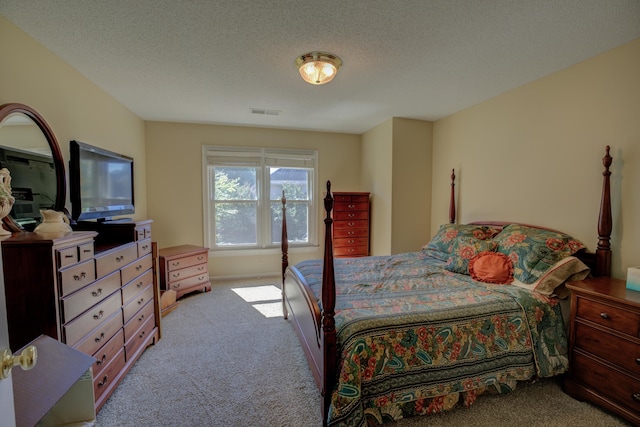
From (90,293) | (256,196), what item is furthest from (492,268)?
(256,196)

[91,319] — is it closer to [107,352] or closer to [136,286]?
[107,352]

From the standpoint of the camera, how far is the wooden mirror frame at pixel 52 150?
65.0 inches

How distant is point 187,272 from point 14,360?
329 cm

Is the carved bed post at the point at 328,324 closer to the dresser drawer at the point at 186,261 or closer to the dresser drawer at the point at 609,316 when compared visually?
the dresser drawer at the point at 609,316

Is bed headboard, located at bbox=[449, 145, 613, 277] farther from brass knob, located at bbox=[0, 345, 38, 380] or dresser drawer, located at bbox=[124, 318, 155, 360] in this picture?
dresser drawer, located at bbox=[124, 318, 155, 360]

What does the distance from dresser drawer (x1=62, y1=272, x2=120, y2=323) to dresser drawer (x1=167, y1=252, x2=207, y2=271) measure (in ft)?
5.13

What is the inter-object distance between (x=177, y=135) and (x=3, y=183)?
2876 millimetres

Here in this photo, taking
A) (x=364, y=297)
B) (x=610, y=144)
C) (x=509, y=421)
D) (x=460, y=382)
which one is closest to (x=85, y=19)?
(x=364, y=297)

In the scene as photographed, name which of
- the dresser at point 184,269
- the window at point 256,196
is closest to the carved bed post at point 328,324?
the dresser at point 184,269

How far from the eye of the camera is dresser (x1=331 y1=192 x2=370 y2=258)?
4.21 meters

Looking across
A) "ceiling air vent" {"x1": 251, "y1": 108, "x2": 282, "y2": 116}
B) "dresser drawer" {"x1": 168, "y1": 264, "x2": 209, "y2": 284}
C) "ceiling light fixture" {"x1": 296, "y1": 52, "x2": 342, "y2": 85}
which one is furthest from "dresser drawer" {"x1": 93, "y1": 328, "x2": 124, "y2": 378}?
"ceiling air vent" {"x1": 251, "y1": 108, "x2": 282, "y2": 116}

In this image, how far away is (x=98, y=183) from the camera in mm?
2438

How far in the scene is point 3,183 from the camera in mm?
1428

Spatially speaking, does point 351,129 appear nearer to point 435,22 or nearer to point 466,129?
point 466,129
